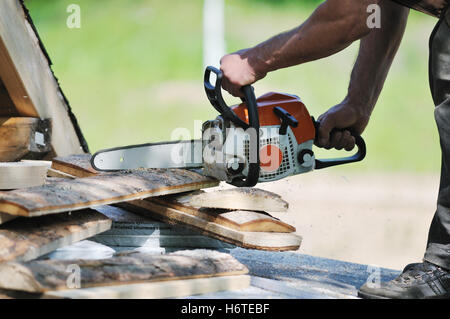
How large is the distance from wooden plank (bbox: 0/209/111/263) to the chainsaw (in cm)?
40

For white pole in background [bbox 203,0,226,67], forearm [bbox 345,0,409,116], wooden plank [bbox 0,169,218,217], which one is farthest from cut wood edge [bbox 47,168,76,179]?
white pole in background [bbox 203,0,226,67]

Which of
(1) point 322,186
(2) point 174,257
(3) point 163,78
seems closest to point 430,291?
(2) point 174,257

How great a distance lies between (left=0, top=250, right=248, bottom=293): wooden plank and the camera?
1684mm

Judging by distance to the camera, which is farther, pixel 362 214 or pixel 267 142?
pixel 362 214

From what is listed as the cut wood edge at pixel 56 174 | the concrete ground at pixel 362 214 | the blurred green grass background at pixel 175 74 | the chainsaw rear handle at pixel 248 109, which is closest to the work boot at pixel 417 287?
the chainsaw rear handle at pixel 248 109

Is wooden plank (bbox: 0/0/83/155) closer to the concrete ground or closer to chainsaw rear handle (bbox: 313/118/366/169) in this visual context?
chainsaw rear handle (bbox: 313/118/366/169)

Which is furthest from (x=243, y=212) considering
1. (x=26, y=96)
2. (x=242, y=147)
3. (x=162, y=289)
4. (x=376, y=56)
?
(x=26, y=96)

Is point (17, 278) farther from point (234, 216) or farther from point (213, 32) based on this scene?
Result: point (213, 32)

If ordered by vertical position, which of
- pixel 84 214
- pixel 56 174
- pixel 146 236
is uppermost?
pixel 56 174

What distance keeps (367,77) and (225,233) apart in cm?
97

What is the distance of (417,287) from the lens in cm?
207

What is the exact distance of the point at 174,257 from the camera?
6.54ft

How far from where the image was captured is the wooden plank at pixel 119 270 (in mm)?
1684
